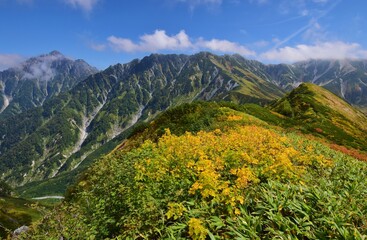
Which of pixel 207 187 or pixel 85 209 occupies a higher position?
pixel 207 187

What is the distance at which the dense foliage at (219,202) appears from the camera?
9.53 meters

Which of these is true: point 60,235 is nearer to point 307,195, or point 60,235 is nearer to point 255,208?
point 255,208

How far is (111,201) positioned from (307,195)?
26.5 ft

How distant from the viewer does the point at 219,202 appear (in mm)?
11141

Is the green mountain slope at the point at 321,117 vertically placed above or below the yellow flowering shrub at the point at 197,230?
below

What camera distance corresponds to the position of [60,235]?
39.1ft

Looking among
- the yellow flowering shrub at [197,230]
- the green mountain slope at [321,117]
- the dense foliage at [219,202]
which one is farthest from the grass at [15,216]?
the yellow flowering shrub at [197,230]

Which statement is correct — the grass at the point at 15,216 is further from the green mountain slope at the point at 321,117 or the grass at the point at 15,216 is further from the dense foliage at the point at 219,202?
the dense foliage at the point at 219,202

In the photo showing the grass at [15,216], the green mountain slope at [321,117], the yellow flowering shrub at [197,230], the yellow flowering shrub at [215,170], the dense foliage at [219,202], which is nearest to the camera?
the yellow flowering shrub at [197,230]

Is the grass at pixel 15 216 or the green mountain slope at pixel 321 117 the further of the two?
the grass at pixel 15 216

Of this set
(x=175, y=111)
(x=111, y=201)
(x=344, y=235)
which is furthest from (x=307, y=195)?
(x=175, y=111)

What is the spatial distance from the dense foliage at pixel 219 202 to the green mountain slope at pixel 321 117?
59802 millimetres

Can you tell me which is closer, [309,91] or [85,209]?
[85,209]

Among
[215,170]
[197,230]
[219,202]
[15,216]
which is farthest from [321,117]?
[15,216]
